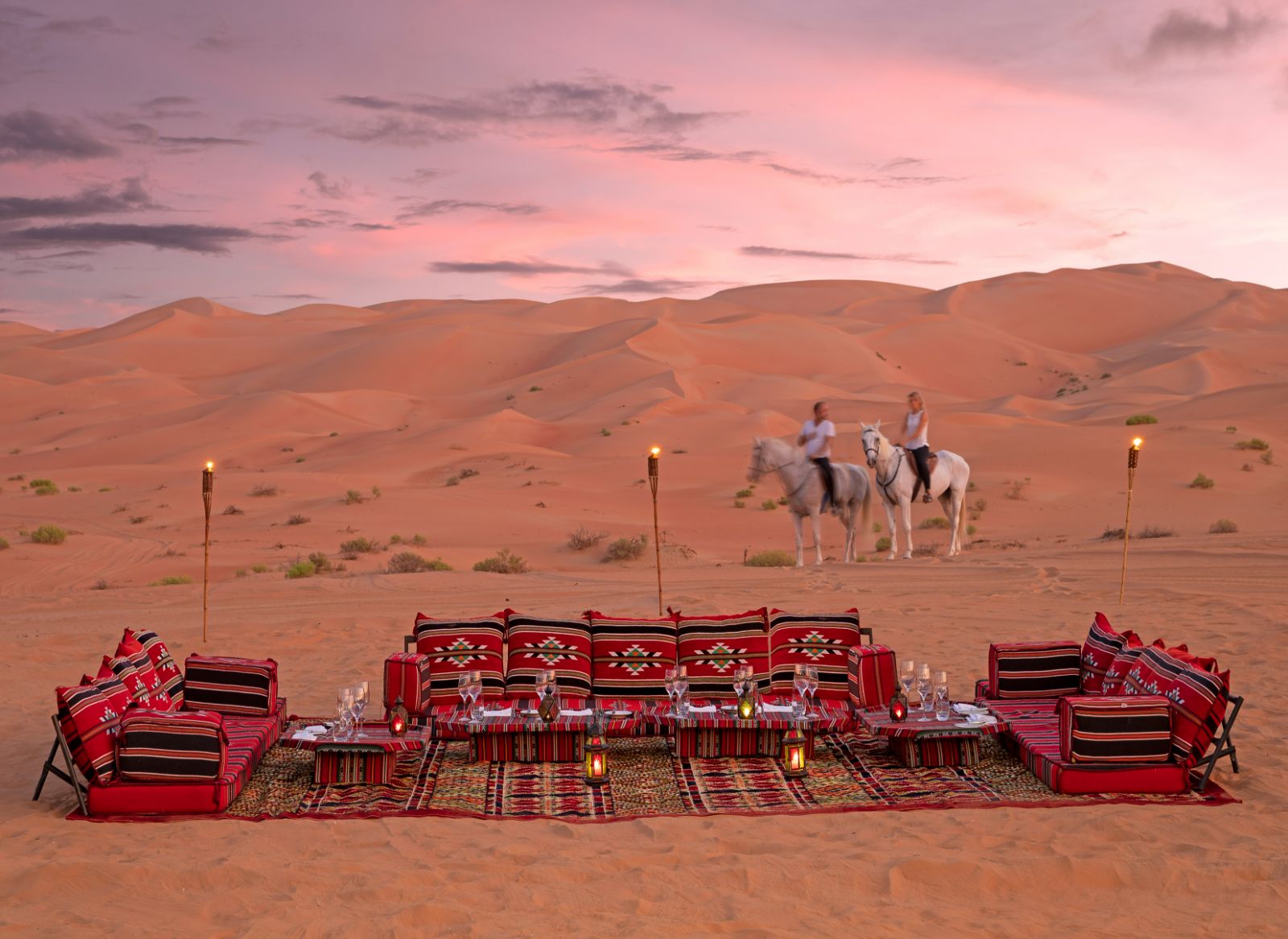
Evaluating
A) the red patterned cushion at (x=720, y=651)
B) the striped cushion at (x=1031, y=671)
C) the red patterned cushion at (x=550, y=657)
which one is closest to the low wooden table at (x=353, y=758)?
the red patterned cushion at (x=550, y=657)

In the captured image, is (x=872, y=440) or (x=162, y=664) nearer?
(x=162, y=664)

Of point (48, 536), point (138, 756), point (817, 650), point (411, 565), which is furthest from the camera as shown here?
point (48, 536)

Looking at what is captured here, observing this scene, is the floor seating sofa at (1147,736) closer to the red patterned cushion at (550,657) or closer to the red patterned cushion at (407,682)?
the red patterned cushion at (550,657)

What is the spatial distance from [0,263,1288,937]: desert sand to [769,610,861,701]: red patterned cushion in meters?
2.31

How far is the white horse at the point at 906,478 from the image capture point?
21266 mm

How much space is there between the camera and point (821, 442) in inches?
817

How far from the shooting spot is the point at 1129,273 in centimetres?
13112

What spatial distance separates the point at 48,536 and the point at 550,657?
21.0m

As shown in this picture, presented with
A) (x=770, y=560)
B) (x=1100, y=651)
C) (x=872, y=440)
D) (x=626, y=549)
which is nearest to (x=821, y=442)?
(x=872, y=440)

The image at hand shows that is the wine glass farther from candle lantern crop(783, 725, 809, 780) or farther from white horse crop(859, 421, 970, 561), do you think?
white horse crop(859, 421, 970, 561)

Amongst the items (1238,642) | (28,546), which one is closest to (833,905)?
(1238,642)

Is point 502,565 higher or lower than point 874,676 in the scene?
higher

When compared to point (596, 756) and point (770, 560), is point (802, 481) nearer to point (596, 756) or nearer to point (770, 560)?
point (770, 560)

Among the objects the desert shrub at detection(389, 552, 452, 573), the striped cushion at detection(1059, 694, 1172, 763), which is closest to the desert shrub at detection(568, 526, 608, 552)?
the desert shrub at detection(389, 552, 452, 573)
